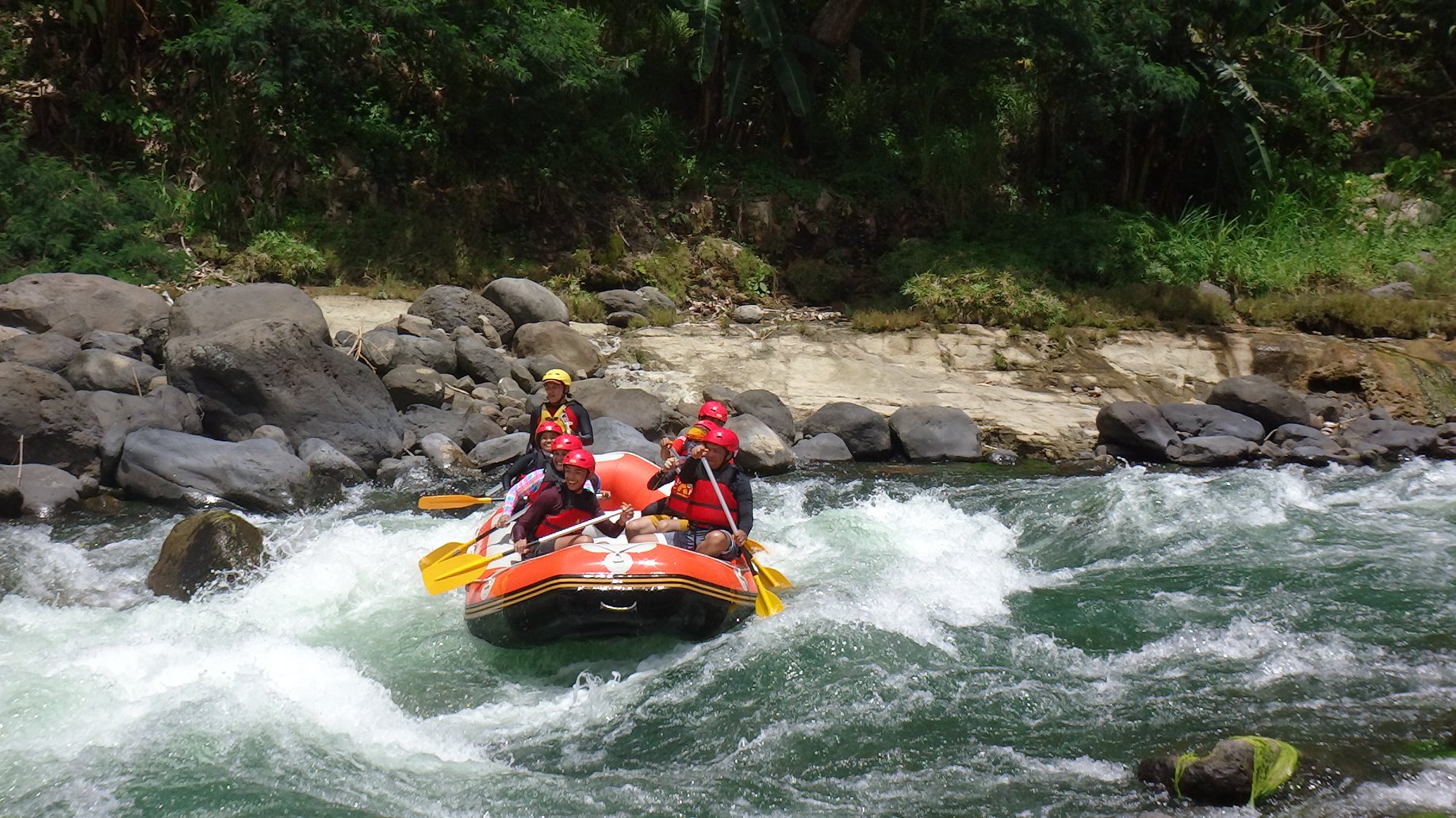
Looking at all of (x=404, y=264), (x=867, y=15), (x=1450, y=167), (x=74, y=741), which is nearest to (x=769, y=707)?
(x=74, y=741)

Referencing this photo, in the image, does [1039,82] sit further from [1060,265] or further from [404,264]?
[404,264]

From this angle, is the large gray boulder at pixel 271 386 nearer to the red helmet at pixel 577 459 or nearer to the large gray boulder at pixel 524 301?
the large gray boulder at pixel 524 301

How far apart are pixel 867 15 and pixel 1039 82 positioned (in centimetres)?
291

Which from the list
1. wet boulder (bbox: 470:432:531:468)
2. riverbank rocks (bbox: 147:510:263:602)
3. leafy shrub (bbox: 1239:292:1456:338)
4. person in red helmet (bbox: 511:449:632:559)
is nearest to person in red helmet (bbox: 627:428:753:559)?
person in red helmet (bbox: 511:449:632:559)

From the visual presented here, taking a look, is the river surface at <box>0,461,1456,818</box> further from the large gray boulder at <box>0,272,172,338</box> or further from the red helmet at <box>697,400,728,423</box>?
the large gray boulder at <box>0,272,172,338</box>

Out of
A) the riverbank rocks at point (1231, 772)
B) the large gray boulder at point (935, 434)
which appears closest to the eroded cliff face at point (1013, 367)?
the large gray boulder at point (935, 434)

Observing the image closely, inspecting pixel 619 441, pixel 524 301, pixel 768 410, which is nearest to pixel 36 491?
pixel 619 441

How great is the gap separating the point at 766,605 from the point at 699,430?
101 cm

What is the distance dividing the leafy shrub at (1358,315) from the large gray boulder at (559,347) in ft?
24.8

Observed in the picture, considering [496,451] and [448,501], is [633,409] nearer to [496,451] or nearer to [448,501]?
[496,451]

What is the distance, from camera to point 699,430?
6547 millimetres

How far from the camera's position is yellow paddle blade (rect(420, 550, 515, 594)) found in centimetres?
647

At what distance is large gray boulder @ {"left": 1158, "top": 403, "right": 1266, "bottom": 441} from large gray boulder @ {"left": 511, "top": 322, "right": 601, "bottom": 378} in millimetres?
5472

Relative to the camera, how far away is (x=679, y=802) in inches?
180
